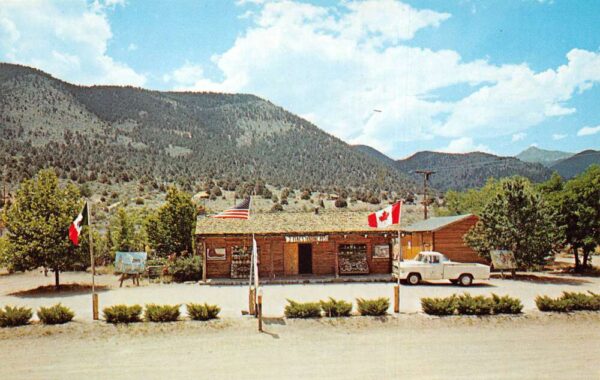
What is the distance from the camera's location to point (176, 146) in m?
81.7

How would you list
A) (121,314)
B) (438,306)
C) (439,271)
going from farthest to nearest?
(439,271), (438,306), (121,314)

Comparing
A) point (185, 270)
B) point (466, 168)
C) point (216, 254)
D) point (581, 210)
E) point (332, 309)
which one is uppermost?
point (466, 168)

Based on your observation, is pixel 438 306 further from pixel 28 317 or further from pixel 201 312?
pixel 28 317

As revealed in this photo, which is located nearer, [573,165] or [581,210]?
[581,210]

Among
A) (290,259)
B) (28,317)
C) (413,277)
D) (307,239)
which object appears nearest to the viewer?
(28,317)

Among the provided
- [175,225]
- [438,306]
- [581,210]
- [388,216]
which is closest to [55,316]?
[388,216]

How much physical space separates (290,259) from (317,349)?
47.7 ft

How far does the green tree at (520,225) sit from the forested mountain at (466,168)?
6467 cm

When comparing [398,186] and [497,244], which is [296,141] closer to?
[398,186]

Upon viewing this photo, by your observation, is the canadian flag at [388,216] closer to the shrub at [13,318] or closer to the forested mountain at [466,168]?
the shrub at [13,318]

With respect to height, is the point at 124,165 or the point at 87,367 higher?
the point at 124,165

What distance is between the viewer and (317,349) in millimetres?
12680

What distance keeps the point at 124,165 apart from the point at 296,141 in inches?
1433

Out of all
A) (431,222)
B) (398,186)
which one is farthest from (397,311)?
(398,186)
